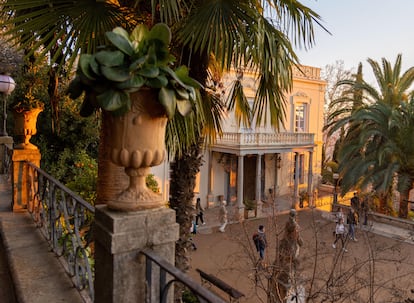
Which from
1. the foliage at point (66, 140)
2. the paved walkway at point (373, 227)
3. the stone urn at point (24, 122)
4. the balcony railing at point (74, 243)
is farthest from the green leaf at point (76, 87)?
the paved walkway at point (373, 227)

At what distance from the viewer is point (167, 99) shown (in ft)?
5.29

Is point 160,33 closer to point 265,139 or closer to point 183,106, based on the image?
point 183,106

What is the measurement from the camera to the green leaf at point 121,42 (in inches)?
62.0

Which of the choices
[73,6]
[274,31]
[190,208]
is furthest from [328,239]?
[73,6]

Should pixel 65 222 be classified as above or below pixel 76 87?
below

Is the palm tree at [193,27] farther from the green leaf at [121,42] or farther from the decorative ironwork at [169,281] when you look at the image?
the decorative ironwork at [169,281]

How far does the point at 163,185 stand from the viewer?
16.2 m

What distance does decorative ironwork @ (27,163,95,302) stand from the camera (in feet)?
8.47

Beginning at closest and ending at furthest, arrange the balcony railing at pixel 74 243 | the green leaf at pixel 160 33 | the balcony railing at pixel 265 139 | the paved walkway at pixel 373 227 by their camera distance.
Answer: the balcony railing at pixel 74 243 < the green leaf at pixel 160 33 < the paved walkway at pixel 373 227 < the balcony railing at pixel 265 139

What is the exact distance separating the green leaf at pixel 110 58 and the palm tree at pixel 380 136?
14.6m

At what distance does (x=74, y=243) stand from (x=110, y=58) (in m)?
1.82

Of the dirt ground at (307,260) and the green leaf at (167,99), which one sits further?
the dirt ground at (307,260)

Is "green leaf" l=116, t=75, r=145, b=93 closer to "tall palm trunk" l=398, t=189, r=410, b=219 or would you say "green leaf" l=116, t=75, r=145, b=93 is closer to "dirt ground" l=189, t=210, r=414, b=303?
"dirt ground" l=189, t=210, r=414, b=303

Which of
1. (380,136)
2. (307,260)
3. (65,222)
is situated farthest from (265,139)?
(65,222)
